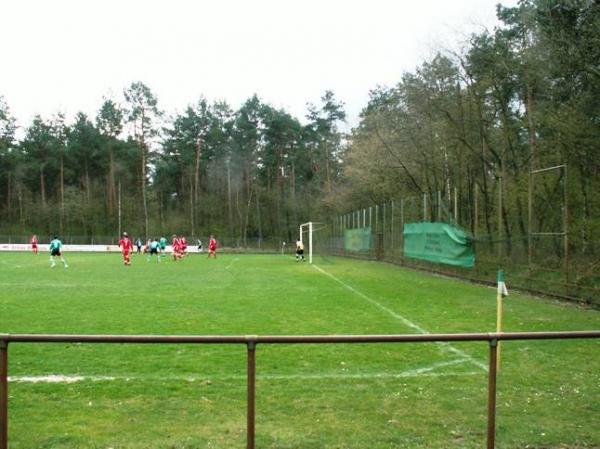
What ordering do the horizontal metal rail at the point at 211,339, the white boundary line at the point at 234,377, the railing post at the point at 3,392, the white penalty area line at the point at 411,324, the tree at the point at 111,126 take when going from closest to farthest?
the horizontal metal rail at the point at 211,339 → the railing post at the point at 3,392 → the white boundary line at the point at 234,377 → the white penalty area line at the point at 411,324 → the tree at the point at 111,126

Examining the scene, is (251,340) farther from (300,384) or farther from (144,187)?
(144,187)

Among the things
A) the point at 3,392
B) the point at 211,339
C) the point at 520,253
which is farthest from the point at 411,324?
the point at 3,392

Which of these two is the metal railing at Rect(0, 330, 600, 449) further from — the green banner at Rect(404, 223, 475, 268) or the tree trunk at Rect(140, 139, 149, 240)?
the tree trunk at Rect(140, 139, 149, 240)

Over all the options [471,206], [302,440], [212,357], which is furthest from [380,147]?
[302,440]

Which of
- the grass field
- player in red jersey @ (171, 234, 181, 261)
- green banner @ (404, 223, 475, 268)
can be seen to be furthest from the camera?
player in red jersey @ (171, 234, 181, 261)

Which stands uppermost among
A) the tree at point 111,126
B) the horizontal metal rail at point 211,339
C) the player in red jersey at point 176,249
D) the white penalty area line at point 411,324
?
the tree at point 111,126

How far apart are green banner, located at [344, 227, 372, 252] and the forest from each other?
4.71 m

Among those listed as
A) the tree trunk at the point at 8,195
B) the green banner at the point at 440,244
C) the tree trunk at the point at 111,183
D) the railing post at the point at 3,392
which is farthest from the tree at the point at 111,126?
the railing post at the point at 3,392

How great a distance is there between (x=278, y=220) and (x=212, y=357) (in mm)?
74163

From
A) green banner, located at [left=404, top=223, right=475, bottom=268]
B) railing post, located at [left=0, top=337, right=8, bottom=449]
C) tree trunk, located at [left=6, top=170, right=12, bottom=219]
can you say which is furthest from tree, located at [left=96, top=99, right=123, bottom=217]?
railing post, located at [left=0, top=337, right=8, bottom=449]

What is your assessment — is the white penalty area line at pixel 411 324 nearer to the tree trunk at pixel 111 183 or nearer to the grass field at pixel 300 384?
the grass field at pixel 300 384

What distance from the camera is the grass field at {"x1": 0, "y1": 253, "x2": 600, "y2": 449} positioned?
5316 millimetres

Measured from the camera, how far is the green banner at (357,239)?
130 ft

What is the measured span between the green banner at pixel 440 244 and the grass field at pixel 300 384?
23.2 ft
